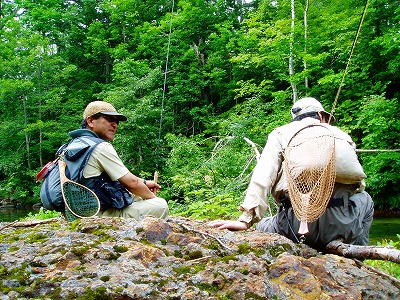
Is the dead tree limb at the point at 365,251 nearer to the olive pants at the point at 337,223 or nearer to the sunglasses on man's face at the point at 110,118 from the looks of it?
the olive pants at the point at 337,223

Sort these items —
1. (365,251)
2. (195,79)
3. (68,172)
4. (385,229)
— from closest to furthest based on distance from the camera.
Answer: (365,251), (68,172), (385,229), (195,79)

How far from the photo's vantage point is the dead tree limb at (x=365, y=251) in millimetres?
1728

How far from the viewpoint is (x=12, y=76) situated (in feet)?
81.6

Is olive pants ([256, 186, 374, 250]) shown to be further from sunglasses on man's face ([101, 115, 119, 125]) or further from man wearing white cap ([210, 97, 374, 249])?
sunglasses on man's face ([101, 115, 119, 125])

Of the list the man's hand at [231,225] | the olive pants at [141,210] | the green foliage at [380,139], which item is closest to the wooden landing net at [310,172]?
the man's hand at [231,225]

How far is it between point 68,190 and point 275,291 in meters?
1.72

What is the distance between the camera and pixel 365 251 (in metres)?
1.85

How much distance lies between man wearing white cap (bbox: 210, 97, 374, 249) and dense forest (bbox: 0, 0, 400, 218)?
4473mm

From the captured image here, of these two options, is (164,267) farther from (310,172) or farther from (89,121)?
(89,121)

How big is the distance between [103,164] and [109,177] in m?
0.12

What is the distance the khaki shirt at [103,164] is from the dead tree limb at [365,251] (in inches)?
60.9

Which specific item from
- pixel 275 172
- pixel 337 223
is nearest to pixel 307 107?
pixel 275 172

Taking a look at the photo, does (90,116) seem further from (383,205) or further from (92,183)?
(383,205)

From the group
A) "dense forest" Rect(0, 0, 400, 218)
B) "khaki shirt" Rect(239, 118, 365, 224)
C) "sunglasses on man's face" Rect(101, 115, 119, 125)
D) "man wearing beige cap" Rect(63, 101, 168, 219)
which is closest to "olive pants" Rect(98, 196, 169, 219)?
"man wearing beige cap" Rect(63, 101, 168, 219)
